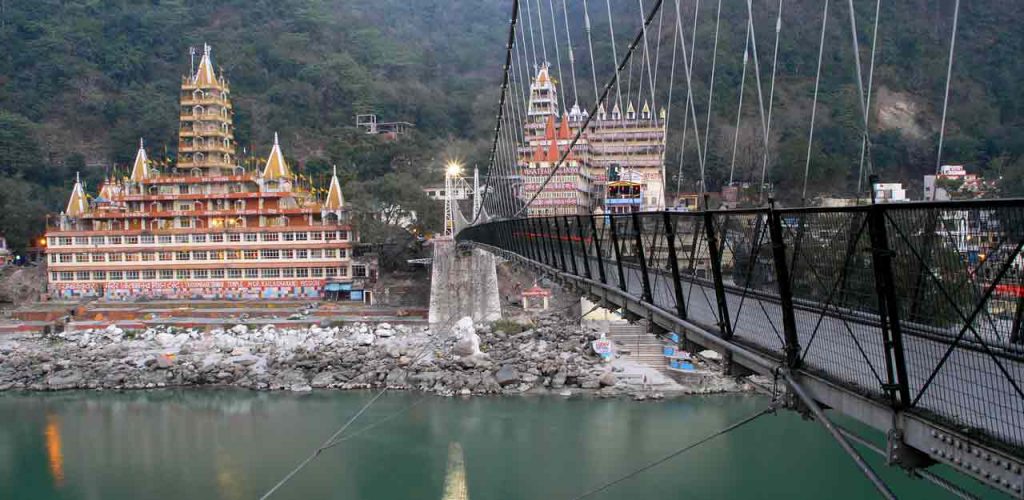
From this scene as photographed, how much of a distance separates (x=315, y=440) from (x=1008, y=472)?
8.77 metres

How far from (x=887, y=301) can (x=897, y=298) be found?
21cm

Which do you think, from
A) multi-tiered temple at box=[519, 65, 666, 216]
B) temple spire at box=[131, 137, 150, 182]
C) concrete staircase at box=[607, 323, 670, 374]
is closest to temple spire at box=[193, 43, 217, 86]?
temple spire at box=[131, 137, 150, 182]

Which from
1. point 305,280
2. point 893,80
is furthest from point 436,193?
point 893,80

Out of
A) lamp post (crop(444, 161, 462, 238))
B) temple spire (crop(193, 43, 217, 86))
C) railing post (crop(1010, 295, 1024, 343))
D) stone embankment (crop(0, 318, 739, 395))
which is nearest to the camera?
railing post (crop(1010, 295, 1024, 343))

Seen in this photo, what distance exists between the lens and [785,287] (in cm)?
253

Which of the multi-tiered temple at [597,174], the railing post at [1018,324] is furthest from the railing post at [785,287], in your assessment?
the multi-tiered temple at [597,174]

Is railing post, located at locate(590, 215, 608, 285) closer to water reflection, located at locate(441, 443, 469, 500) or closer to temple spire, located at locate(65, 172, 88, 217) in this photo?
water reflection, located at locate(441, 443, 469, 500)

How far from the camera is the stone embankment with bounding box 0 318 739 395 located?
38.5 ft

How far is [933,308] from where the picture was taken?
7.00 ft

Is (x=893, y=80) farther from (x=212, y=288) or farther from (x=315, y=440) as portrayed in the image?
(x=212, y=288)

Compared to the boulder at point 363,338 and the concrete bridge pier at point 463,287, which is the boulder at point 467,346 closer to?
the boulder at point 363,338

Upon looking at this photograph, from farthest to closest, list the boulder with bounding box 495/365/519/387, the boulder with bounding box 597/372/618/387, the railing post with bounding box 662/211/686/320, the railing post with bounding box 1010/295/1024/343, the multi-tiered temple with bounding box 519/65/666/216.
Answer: the boulder with bounding box 495/365/519/387 → the boulder with bounding box 597/372/618/387 → the multi-tiered temple with bounding box 519/65/666/216 → the railing post with bounding box 662/211/686/320 → the railing post with bounding box 1010/295/1024/343

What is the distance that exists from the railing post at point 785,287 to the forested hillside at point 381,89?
6.76 metres

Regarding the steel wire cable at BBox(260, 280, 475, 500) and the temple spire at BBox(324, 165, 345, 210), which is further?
the temple spire at BBox(324, 165, 345, 210)
